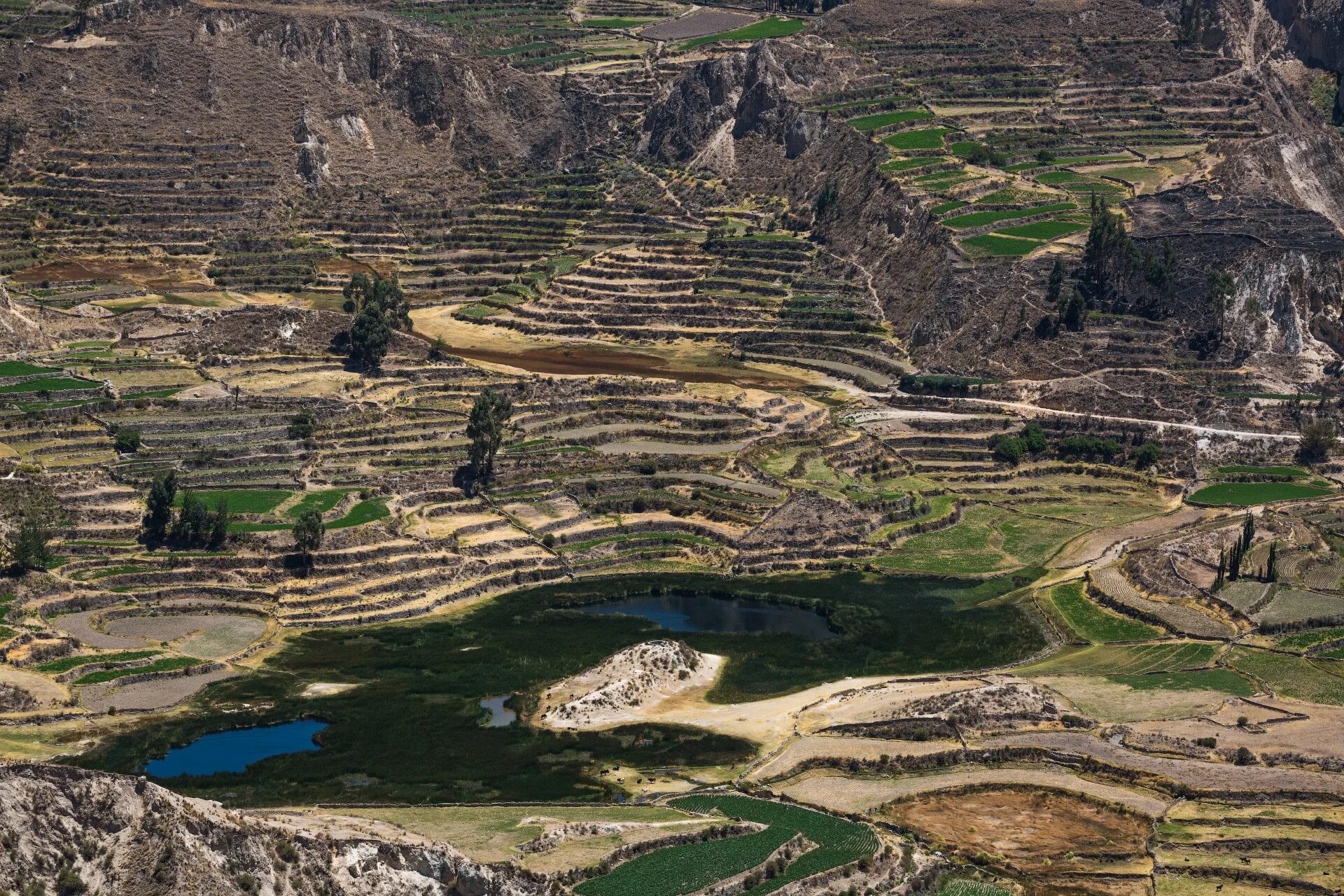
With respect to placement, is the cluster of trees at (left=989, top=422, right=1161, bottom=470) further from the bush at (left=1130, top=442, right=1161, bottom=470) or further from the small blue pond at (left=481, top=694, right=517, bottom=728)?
the small blue pond at (left=481, top=694, right=517, bottom=728)

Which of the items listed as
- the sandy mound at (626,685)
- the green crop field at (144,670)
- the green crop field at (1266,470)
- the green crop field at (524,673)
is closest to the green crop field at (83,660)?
the green crop field at (144,670)

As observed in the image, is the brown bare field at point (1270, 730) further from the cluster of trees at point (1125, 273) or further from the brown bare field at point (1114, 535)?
the cluster of trees at point (1125, 273)

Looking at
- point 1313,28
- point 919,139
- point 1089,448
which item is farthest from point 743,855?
point 1313,28

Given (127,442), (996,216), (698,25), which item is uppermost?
(698,25)

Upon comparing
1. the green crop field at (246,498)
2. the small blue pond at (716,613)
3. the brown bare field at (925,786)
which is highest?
the green crop field at (246,498)

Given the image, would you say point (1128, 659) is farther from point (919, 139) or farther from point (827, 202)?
point (919, 139)
